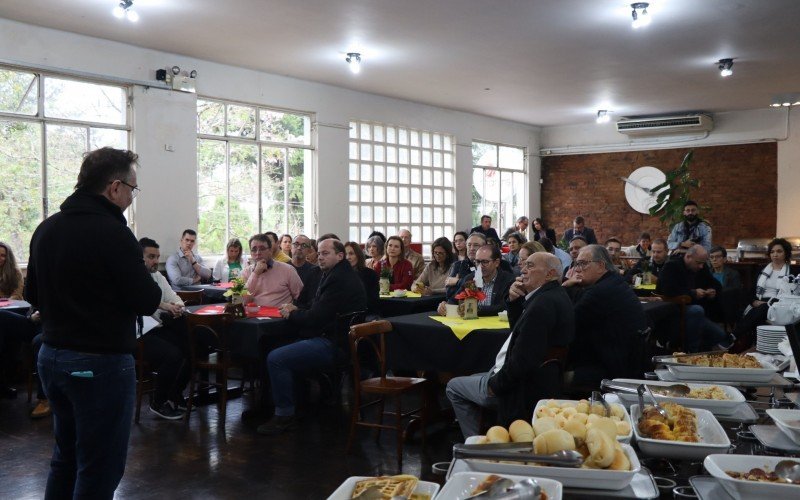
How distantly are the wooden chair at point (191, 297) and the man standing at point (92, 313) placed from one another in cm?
399

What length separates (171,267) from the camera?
8.38 metres

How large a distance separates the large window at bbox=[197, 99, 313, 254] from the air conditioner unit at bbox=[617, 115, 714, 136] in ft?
22.1

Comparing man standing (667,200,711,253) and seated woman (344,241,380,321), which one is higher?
man standing (667,200,711,253)

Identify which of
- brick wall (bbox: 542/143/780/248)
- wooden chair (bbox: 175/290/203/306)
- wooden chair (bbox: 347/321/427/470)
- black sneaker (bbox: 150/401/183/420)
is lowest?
black sneaker (bbox: 150/401/183/420)

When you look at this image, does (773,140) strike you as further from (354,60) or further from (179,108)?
(179,108)

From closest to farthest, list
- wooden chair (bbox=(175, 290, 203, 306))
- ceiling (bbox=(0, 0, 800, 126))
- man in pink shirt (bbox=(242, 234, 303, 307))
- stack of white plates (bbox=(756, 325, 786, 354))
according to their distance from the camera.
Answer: stack of white plates (bbox=(756, 325, 786, 354)) < man in pink shirt (bbox=(242, 234, 303, 307)) < wooden chair (bbox=(175, 290, 203, 306)) < ceiling (bbox=(0, 0, 800, 126))

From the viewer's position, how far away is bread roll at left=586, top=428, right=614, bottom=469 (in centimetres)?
147

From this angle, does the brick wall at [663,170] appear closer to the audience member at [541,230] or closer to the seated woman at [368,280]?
the audience member at [541,230]

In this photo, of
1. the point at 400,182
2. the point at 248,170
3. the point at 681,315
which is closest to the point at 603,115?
the point at 400,182

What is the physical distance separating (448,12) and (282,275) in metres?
3.09

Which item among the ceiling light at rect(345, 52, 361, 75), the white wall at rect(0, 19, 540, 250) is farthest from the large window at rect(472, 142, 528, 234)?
the ceiling light at rect(345, 52, 361, 75)

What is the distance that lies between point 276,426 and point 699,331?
413 cm

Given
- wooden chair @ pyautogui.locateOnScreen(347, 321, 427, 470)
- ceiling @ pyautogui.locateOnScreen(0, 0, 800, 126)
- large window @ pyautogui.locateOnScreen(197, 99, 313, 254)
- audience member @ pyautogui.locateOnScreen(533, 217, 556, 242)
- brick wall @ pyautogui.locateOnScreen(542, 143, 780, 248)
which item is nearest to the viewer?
wooden chair @ pyautogui.locateOnScreen(347, 321, 427, 470)

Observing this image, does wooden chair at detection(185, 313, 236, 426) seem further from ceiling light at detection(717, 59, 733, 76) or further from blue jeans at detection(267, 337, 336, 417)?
ceiling light at detection(717, 59, 733, 76)
